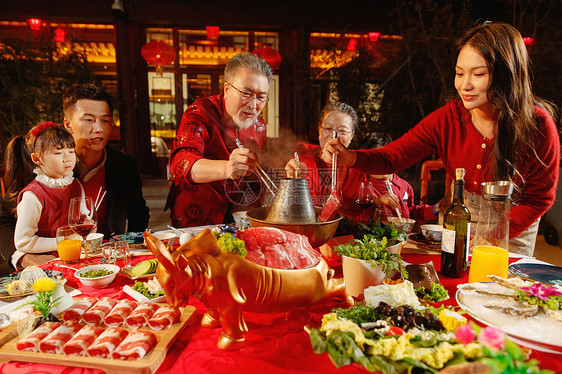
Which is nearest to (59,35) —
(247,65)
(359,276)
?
(247,65)

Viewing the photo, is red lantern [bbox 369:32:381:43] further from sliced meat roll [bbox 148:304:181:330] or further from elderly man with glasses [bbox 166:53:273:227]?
sliced meat roll [bbox 148:304:181:330]

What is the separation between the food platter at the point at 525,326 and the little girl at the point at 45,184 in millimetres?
2308

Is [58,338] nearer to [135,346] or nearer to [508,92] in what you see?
[135,346]

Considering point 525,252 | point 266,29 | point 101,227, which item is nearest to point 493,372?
point 525,252

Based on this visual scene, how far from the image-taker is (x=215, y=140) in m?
2.79

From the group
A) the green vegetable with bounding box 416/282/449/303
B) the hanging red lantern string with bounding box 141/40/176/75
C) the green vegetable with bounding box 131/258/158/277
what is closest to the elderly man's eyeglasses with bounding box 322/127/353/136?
the green vegetable with bounding box 416/282/449/303

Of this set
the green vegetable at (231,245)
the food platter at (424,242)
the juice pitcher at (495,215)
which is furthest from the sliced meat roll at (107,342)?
the food platter at (424,242)

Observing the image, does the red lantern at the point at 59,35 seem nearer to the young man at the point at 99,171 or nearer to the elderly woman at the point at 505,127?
the young man at the point at 99,171

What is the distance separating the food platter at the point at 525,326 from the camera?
891 mm

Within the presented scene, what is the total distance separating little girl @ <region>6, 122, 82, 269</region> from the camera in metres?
2.19

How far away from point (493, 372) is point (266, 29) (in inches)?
350

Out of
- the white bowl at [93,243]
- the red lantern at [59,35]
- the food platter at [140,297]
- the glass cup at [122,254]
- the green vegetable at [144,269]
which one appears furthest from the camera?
the red lantern at [59,35]

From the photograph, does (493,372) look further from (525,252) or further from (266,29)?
(266,29)

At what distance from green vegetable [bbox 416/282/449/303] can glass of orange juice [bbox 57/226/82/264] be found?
1.66 meters
